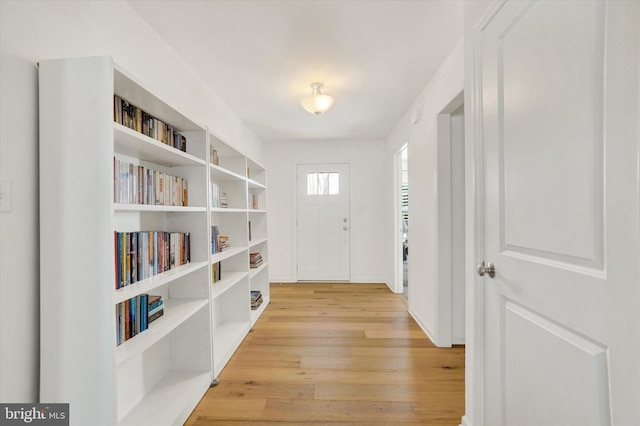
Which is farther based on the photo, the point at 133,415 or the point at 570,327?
the point at 133,415

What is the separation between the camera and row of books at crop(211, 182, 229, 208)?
235 centimetres

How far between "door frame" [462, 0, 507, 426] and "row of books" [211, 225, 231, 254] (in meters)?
1.77

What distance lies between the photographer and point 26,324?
1.02 metres

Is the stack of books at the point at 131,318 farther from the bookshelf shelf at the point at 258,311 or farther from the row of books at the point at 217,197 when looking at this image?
the bookshelf shelf at the point at 258,311

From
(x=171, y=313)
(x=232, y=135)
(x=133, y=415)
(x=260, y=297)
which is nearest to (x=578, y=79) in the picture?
(x=171, y=313)

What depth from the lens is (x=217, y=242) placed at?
242 centimetres

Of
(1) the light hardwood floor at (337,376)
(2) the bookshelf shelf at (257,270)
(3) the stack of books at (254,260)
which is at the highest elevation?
(3) the stack of books at (254,260)

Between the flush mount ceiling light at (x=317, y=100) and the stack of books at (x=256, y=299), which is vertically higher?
the flush mount ceiling light at (x=317, y=100)

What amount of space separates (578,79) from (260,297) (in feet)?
10.5

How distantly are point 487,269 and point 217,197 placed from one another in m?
2.07

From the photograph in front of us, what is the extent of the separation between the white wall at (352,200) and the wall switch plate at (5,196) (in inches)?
147

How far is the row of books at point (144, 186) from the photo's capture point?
130 cm

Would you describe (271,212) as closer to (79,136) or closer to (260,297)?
(260,297)

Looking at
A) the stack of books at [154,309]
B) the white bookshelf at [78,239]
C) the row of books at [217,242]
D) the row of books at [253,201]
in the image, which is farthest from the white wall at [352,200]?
the white bookshelf at [78,239]
